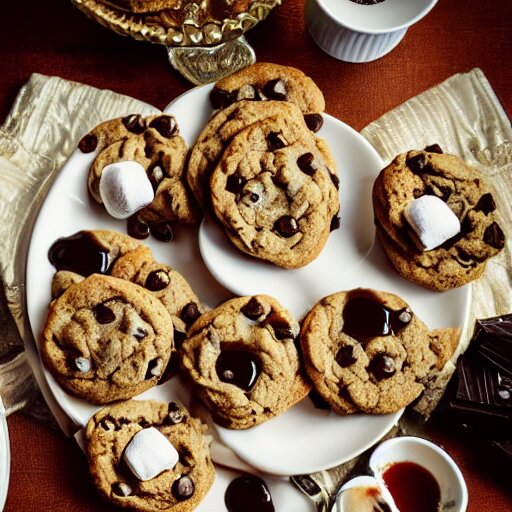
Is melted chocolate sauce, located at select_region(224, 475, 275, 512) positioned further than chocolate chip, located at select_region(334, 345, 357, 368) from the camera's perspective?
Yes

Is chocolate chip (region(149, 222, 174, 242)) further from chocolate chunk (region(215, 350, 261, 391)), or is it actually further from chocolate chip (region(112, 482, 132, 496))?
chocolate chip (region(112, 482, 132, 496))

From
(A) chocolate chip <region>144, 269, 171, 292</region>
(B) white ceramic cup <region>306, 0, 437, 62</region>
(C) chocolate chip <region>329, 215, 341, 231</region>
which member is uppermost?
(B) white ceramic cup <region>306, 0, 437, 62</region>

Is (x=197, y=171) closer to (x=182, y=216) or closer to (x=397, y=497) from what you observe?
(x=182, y=216)

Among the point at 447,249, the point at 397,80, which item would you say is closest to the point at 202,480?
the point at 447,249

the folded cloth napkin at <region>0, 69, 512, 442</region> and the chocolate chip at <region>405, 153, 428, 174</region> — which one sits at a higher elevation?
the chocolate chip at <region>405, 153, 428, 174</region>

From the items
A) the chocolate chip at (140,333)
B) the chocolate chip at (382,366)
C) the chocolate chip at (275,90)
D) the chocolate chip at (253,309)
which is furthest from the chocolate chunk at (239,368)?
the chocolate chip at (275,90)

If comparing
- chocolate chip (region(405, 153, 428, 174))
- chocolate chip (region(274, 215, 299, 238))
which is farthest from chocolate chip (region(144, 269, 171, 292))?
chocolate chip (region(405, 153, 428, 174))

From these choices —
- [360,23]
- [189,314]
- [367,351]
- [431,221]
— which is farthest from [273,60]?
[367,351]

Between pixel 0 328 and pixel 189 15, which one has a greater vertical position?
pixel 189 15
